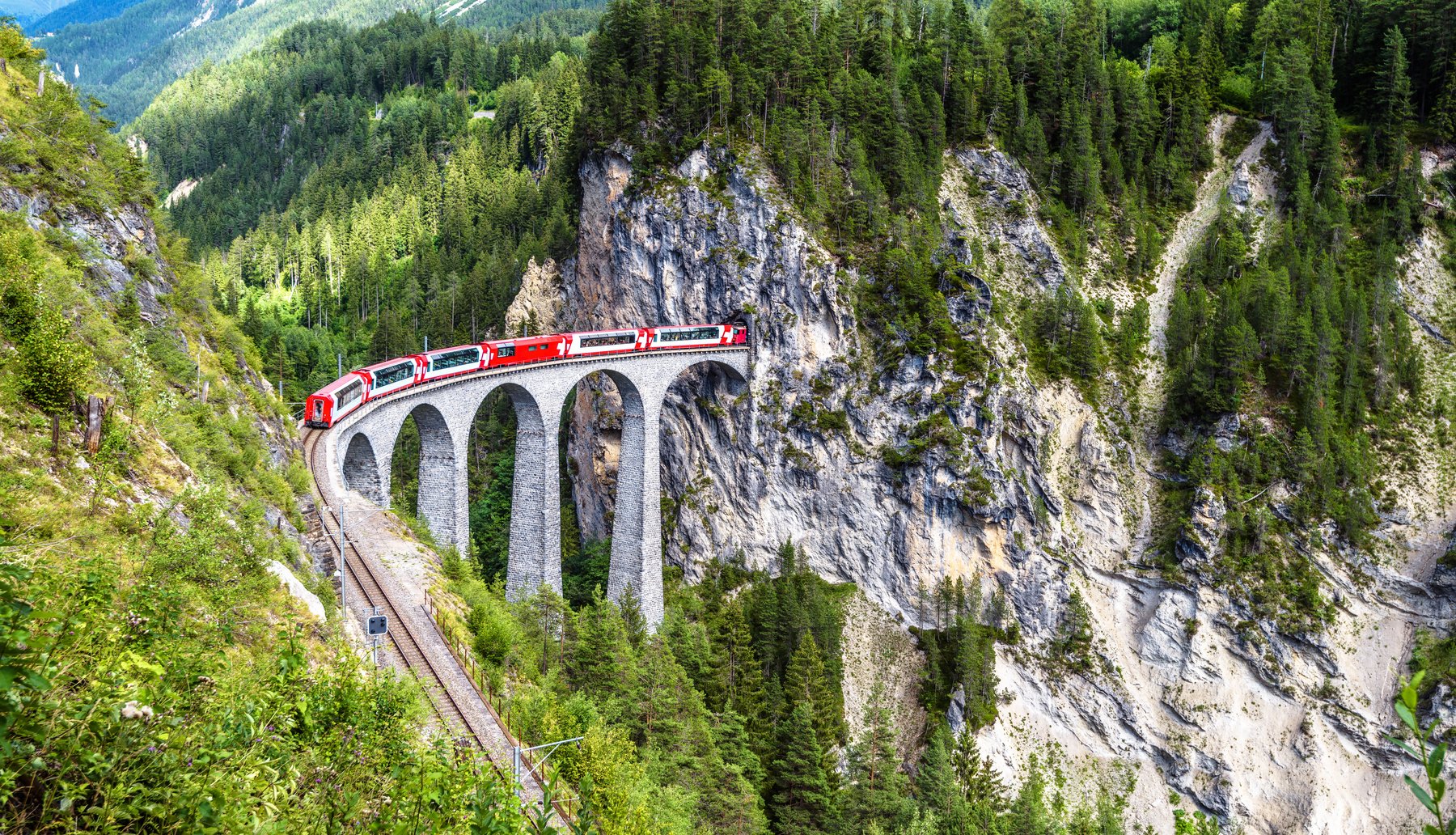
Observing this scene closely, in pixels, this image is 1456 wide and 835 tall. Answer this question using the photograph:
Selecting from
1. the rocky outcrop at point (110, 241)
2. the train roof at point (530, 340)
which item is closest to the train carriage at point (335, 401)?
the rocky outcrop at point (110, 241)

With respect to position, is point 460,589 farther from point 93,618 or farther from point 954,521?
point 954,521

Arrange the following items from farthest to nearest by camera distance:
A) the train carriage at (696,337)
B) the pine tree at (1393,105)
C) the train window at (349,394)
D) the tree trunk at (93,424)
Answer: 1. the pine tree at (1393,105)
2. the train carriage at (696,337)
3. the train window at (349,394)
4. the tree trunk at (93,424)

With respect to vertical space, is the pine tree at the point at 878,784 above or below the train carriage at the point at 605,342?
below

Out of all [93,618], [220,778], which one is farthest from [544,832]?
[93,618]

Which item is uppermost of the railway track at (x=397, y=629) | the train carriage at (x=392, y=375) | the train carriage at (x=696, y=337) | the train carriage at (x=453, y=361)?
the train carriage at (x=696, y=337)

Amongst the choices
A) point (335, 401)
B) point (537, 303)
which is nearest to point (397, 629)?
point (335, 401)

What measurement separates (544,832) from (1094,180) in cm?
6682

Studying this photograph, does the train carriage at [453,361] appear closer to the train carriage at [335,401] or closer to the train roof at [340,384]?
the train roof at [340,384]

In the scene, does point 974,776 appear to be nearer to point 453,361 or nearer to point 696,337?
point 696,337

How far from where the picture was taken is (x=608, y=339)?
53.3 meters

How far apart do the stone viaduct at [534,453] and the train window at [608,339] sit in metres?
0.80

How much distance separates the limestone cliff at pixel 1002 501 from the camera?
4941cm

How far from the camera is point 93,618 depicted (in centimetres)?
811

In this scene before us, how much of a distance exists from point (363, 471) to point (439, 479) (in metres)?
5.55
